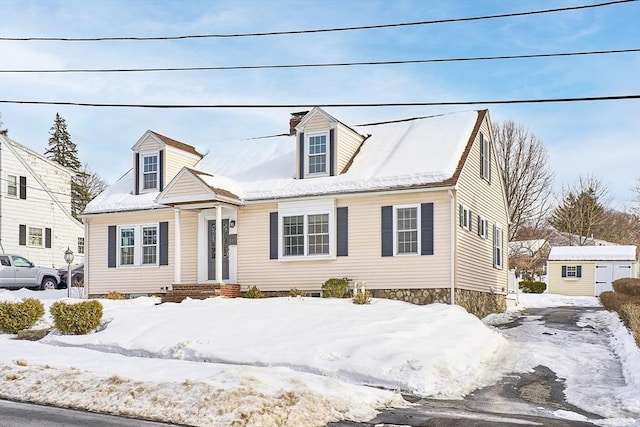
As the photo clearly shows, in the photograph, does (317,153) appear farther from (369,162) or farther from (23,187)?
(23,187)

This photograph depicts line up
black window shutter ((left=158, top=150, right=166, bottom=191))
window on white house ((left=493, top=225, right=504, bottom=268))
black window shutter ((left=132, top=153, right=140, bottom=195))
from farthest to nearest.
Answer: window on white house ((left=493, top=225, right=504, bottom=268))
black window shutter ((left=132, top=153, right=140, bottom=195))
black window shutter ((left=158, top=150, right=166, bottom=191))

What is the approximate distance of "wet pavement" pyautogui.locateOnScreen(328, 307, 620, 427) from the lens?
28.9 ft

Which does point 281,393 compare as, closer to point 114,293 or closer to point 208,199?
point 208,199

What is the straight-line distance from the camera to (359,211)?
818 inches

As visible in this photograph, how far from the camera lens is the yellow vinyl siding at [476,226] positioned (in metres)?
20.5

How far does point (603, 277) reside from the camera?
39844 millimetres

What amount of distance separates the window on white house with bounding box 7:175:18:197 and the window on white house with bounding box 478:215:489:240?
2396cm

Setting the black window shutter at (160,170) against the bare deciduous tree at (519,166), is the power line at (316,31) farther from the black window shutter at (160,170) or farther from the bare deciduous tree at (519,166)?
the bare deciduous tree at (519,166)

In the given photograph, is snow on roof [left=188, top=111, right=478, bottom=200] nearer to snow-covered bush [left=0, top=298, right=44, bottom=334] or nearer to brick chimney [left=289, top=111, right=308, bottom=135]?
brick chimney [left=289, top=111, right=308, bottom=135]

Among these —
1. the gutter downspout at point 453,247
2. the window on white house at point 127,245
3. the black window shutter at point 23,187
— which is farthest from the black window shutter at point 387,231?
the black window shutter at point 23,187

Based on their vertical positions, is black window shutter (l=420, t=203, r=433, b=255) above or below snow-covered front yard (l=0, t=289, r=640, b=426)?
above

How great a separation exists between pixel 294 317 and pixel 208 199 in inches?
260

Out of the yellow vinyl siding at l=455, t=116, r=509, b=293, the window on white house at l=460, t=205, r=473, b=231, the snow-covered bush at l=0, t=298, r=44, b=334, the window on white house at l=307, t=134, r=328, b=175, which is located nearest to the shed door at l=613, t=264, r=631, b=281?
the yellow vinyl siding at l=455, t=116, r=509, b=293

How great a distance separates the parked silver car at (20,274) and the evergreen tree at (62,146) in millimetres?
35369
